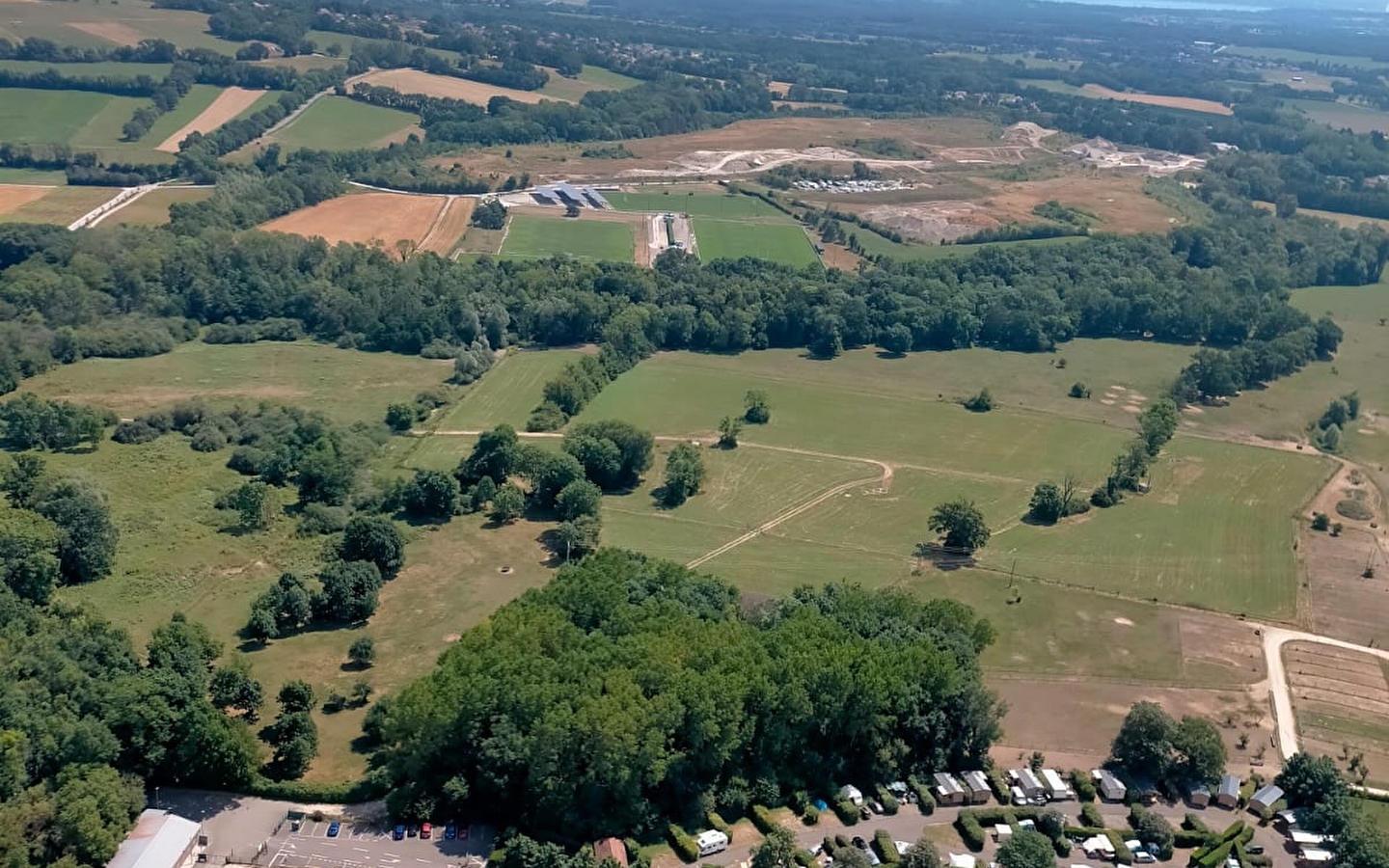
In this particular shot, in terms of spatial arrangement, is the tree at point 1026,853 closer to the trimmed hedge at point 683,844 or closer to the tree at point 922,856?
the tree at point 922,856

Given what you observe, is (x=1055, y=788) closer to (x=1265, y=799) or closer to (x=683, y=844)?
(x=1265, y=799)

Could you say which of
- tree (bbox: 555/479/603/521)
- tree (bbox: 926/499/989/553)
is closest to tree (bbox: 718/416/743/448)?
tree (bbox: 555/479/603/521)

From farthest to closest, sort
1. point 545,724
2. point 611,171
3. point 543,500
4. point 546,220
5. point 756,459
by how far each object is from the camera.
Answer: point 611,171, point 546,220, point 756,459, point 543,500, point 545,724

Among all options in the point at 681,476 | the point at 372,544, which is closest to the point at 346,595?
the point at 372,544

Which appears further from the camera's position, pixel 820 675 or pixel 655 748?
pixel 820 675

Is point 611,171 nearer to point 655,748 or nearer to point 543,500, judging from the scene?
point 543,500

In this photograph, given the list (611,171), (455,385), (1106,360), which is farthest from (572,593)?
(611,171)

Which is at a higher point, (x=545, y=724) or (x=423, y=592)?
(x=545, y=724)
